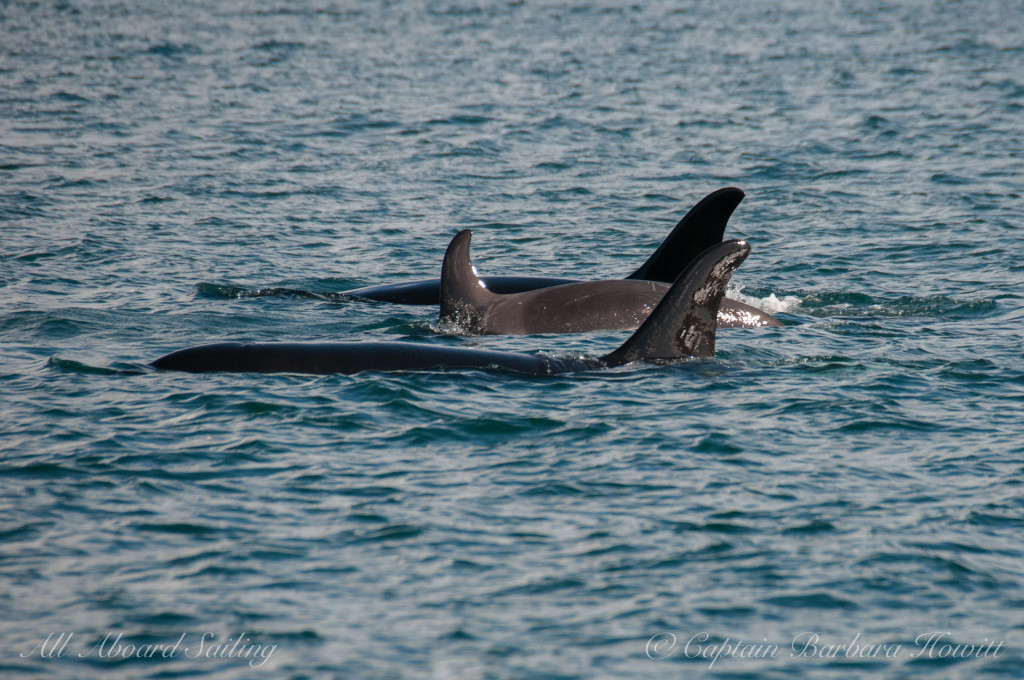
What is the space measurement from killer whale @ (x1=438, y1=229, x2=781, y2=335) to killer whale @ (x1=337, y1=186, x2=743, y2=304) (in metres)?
0.70

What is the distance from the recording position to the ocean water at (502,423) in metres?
7.21

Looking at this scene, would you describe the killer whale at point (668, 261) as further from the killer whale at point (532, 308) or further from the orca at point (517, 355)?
the orca at point (517, 355)

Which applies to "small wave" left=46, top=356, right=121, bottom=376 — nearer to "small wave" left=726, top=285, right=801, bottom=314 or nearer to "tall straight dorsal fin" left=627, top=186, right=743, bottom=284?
"tall straight dorsal fin" left=627, top=186, right=743, bottom=284

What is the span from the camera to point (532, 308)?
14.1 metres

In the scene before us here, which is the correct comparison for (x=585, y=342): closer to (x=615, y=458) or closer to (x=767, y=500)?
(x=615, y=458)

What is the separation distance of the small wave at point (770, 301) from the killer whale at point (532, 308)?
1.08 meters

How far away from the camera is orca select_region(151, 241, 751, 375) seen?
1147cm

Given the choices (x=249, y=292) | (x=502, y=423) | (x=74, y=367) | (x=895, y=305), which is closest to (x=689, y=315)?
(x=502, y=423)

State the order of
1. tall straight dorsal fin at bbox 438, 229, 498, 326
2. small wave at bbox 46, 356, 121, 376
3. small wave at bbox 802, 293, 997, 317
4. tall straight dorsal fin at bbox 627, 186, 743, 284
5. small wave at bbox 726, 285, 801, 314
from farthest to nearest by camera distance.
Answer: small wave at bbox 726, 285, 801, 314
small wave at bbox 802, 293, 997, 317
tall straight dorsal fin at bbox 627, 186, 743, 284
tall straight dorsal fin at bbox 438, 229, 498, 326
small wave at bbox 46, 356, 121, 376

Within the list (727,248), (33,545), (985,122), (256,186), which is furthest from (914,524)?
(985,122)
